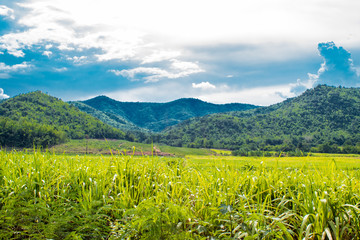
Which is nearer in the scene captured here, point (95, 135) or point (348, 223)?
point (348, 223)

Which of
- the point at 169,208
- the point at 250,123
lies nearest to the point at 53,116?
the point at 250,123

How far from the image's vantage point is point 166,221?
3184mm

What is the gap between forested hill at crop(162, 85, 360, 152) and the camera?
107438mm

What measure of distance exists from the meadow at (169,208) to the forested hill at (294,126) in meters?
100

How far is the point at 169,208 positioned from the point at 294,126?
399ft

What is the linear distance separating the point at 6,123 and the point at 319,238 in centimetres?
9006

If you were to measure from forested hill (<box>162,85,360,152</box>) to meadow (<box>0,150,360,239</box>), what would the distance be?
100054 mm

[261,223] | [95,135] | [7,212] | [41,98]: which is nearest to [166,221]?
[261,223]

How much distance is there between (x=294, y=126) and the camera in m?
114

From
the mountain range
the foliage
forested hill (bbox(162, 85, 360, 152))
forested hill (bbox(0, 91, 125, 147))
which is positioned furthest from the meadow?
forested hill (bbox(162, 85, 360, 152))

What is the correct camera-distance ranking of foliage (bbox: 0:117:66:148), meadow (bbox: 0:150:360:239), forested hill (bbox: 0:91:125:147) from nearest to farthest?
meadow (bbox: 0:150:360:239) < foliage (bbox: 0:117:66:148) < forested hill (bbox: 0:91:125:147)

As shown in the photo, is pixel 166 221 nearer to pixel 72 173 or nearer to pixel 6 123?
pixel 72 173

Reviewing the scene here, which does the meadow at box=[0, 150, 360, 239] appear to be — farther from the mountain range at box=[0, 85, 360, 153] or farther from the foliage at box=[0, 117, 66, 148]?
the mountain range at box=[0, 85, 360, 153]

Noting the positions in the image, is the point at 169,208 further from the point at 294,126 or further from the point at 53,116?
the point at 53,116
